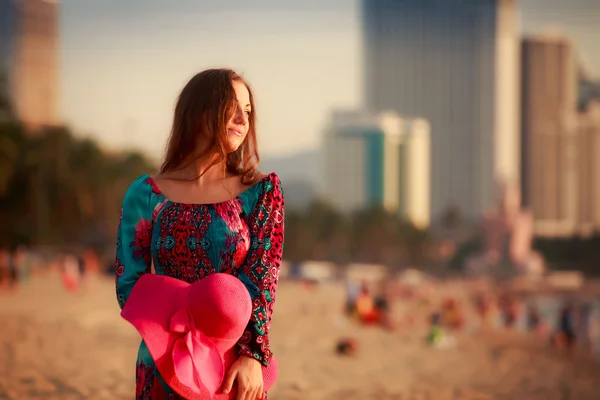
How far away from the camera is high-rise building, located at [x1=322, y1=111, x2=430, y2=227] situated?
111125 mm

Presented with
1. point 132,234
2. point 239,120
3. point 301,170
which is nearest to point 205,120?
point 239,120

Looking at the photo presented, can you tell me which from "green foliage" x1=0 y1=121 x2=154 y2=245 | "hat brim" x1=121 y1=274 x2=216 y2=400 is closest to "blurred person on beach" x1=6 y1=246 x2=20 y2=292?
"green foliage" x1=0 y1=121 x2=154 y2=245

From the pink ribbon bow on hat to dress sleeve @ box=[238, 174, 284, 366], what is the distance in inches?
2.7

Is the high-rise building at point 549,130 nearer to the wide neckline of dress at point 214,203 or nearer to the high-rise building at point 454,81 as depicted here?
the high-rise building at point 454,81

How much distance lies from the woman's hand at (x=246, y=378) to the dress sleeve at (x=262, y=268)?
22 millimetres

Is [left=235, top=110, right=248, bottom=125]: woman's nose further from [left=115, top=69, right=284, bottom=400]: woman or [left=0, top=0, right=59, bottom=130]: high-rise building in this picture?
[left=0, top=0, right=59, bottom=130]: high-rise building

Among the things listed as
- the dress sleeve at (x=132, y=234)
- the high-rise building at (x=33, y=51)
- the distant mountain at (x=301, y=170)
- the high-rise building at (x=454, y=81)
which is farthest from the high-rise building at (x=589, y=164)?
the dress sleeve at (x=132, y=234)

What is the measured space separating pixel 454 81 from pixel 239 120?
419 feet

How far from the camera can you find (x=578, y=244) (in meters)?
93.8

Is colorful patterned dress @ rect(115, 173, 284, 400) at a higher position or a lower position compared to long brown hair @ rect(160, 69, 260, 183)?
lower

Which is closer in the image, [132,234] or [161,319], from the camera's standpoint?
[161,319]

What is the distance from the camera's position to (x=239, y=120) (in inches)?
86.7

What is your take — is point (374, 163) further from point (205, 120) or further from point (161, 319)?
point (161, 319)

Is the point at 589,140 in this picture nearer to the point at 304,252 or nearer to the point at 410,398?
the point at 304,252
